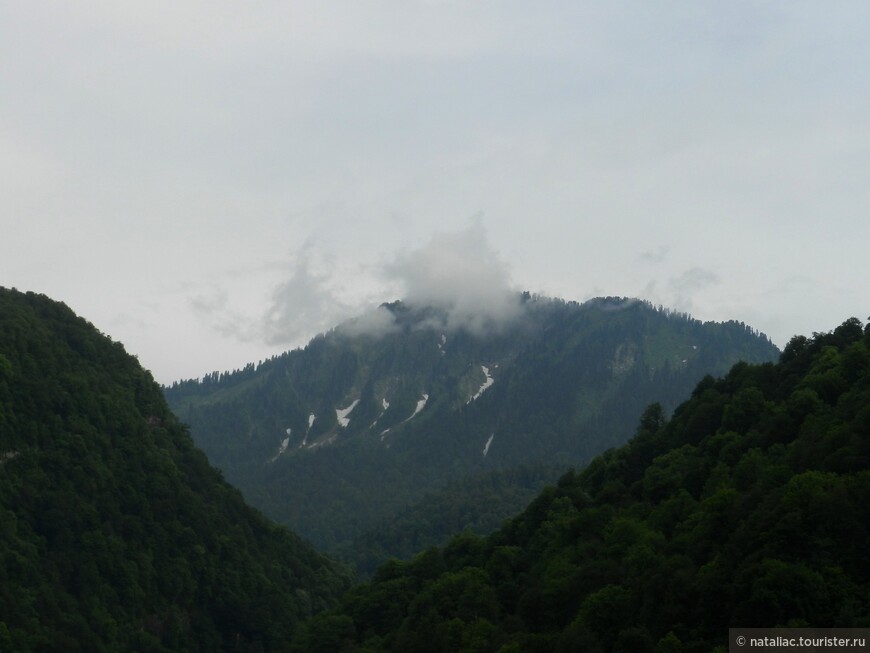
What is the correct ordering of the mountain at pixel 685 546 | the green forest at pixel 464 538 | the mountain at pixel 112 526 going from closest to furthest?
the mountain at pixel 685 546 → the green forest at pixel 464 538 → the mountain at pixel 112 526

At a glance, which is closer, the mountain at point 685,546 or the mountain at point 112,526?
the mountain at point 685,546

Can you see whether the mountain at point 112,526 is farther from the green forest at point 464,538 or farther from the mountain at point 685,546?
the mountain at point 685,546

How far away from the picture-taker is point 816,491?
214 feet

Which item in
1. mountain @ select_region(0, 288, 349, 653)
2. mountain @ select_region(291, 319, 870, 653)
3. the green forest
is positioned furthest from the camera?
mountain @ select_region(0, 288, 349, 653)

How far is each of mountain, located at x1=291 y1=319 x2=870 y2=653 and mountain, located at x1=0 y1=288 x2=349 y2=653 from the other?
1135 inches

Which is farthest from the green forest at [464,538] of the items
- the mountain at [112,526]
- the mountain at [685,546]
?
the mountain at [112,526]

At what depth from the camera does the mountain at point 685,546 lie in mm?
62031

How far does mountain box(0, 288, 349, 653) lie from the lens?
122 meters

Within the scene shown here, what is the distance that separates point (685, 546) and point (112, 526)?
8537 centimetres

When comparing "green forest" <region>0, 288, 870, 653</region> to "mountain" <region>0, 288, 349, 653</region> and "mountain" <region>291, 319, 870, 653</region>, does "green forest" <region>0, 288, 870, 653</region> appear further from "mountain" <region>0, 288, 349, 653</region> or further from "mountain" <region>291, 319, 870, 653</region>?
"mountain" <region>0, 288, 349, 653</region>

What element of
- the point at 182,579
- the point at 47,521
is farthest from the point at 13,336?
the point at 182,579

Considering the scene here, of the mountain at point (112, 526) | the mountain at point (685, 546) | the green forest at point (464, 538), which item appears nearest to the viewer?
the mountain at point (685, 546)

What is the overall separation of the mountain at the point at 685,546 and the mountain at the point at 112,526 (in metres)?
28.8

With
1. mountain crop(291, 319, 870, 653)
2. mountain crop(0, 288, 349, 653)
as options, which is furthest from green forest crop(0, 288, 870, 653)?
mountain crop(0, 288, 349, 653)
